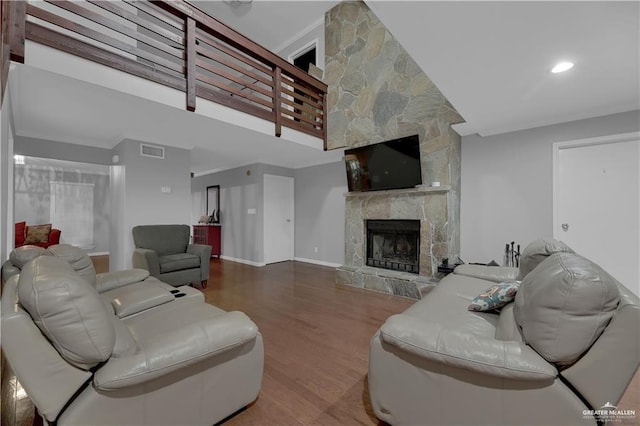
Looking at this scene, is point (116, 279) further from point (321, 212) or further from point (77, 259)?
point (321, 212)

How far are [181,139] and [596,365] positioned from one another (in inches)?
192

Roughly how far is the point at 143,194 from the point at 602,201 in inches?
248

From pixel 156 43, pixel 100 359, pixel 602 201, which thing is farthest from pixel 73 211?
pixel 602 201

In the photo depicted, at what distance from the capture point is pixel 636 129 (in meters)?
2.88

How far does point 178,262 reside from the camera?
380 cm

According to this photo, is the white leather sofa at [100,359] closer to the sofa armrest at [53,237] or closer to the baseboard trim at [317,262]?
the baseboard trim at [317,262]

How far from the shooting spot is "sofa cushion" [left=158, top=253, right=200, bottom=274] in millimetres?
3680

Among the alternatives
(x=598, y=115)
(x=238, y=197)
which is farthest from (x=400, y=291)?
(x=238, y=197)

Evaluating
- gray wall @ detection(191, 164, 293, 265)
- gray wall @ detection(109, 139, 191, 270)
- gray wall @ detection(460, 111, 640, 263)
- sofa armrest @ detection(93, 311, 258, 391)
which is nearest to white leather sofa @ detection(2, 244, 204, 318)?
sofa armrest @ detection(93, 311, 258, 391)

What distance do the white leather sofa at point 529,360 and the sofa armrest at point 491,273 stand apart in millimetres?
1170

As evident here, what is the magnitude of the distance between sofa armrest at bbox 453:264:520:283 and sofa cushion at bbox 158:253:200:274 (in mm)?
3592

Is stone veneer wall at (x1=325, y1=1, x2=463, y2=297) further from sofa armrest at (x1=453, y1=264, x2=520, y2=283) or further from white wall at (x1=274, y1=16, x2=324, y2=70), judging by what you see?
sofa armrest at (x1=453, y1=264, x2=520, y2=283)

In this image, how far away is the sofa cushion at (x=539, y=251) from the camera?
72.2 inches

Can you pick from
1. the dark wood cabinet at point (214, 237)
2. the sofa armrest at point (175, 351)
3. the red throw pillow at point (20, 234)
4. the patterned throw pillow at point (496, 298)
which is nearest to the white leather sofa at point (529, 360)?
the patterned throw pillow at point (496, 298)
